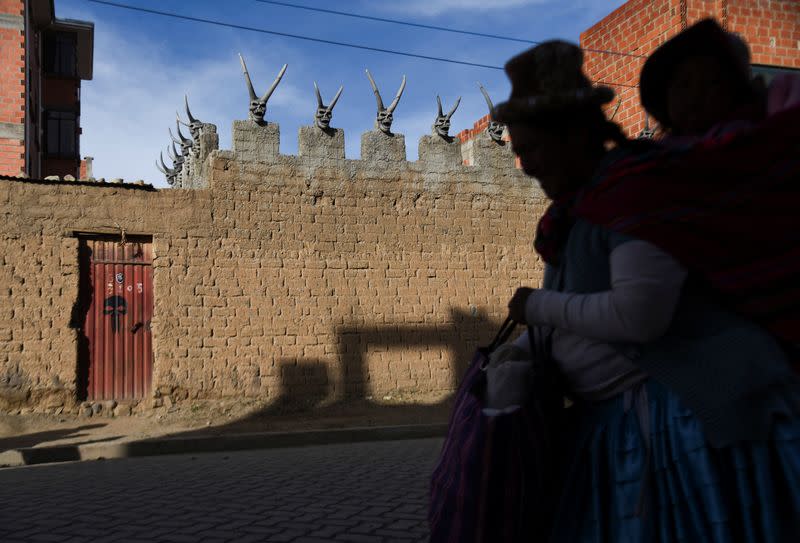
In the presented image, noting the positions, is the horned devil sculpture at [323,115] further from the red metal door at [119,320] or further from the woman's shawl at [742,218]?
the woman's shawl at [742,218]

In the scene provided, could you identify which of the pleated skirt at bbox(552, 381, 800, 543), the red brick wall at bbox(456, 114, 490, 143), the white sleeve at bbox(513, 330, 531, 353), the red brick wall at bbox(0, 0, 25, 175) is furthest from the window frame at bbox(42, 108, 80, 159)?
the pleated skirt at bbox(552, 381, 800, 543)

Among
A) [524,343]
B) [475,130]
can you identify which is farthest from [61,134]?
[524,343]

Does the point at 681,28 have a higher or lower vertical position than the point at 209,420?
higher

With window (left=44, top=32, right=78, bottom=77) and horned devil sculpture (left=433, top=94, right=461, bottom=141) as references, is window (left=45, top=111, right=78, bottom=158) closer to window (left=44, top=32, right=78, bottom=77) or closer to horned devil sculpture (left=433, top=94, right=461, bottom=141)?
window (left=44, top=32, right=78, bottom=77)

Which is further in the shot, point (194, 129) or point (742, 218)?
point (194, 129)

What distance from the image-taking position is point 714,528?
4.99 ft

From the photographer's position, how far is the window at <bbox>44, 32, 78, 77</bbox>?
26.1m

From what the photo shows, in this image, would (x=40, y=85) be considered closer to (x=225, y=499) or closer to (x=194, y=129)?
(x=194, y=129)

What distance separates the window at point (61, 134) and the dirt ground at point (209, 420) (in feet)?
57.5

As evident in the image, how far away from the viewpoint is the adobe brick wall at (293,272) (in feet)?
35.6

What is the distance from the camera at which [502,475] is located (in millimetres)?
1670

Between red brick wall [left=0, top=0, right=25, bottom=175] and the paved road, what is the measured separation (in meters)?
11.1

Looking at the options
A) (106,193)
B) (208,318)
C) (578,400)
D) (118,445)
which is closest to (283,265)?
(208,318)

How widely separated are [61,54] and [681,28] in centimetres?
2098
